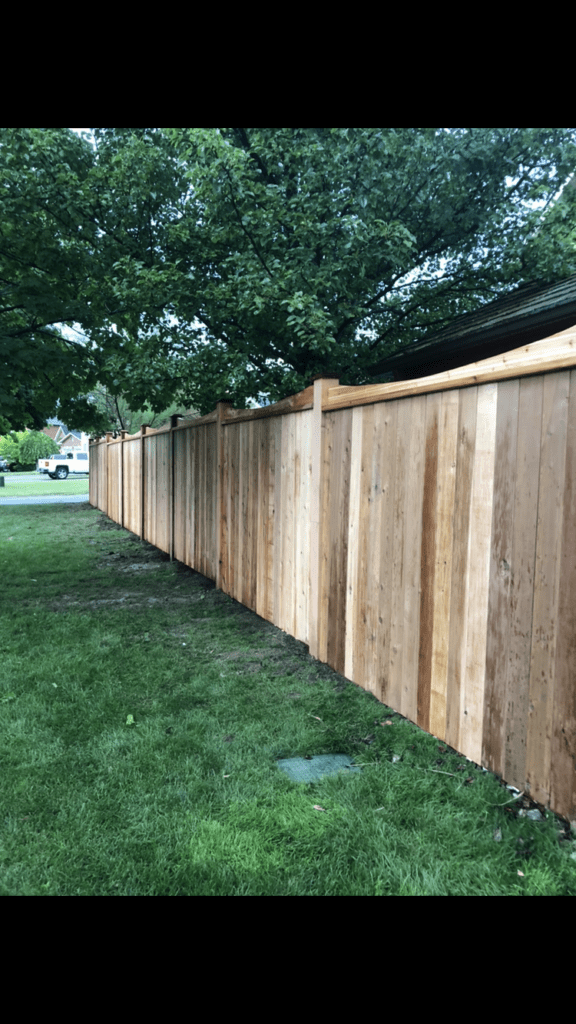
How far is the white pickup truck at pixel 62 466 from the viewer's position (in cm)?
4388

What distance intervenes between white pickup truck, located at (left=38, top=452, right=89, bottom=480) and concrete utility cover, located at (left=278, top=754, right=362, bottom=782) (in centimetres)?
4353

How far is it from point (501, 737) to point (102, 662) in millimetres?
2812

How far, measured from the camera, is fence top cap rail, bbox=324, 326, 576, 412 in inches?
89.0

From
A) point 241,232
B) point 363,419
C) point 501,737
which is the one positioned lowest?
point 501,737

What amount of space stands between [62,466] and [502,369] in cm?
4505

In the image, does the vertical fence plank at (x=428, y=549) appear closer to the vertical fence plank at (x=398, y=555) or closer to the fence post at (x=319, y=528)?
the vertical fence plank at (x=398, y=555)

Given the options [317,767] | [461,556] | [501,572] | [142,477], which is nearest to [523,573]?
[501,572]

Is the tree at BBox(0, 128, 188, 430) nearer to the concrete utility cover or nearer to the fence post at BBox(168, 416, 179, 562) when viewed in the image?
the fence post at BBox(168, 416, 179, 562)

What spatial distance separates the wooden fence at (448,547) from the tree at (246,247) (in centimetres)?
300

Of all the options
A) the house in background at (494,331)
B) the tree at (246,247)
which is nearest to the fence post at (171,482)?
the tree at (246,247)

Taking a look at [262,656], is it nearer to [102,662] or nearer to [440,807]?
[102,662]

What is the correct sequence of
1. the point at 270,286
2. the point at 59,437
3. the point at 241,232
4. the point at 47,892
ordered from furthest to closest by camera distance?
the point at 59,437 → the point at 241,232 → the point at 270,286 → the point at 47,892
